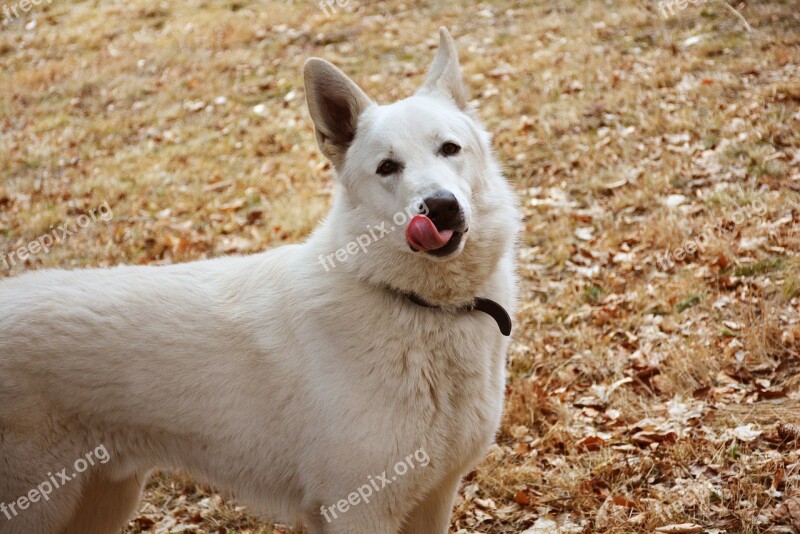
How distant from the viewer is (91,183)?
7.80 m

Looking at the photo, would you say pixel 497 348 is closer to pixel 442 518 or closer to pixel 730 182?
pixel 442 518

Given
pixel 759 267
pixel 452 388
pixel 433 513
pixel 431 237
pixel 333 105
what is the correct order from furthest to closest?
1. pixel 759 267
2. pixel 333 105
3. pixel 433 513
4. pixel 452 388
5. pixel 431 237

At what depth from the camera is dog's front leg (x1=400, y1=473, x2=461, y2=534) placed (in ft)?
9.73

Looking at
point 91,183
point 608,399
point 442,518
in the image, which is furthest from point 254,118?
point 442,518

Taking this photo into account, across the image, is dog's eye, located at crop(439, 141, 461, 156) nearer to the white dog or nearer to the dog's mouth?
the white dog

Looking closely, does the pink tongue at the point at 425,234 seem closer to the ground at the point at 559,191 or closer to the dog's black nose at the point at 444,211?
the dog's black nose at the point at 444,211

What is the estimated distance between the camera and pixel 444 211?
8.69 ft

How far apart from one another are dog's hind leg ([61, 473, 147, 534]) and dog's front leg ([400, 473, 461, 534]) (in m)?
1.32

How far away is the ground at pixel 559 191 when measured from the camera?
3589 mm

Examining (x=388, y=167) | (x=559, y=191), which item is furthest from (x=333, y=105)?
(x=559, y=191)

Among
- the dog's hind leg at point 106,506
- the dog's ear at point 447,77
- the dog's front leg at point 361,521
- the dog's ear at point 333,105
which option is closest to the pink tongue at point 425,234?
the dog's ear at point 333,105

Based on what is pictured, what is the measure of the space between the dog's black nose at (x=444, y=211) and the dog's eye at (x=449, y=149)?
14.2 inches

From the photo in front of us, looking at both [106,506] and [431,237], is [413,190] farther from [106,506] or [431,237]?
[106,506]

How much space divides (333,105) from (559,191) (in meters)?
3.56
